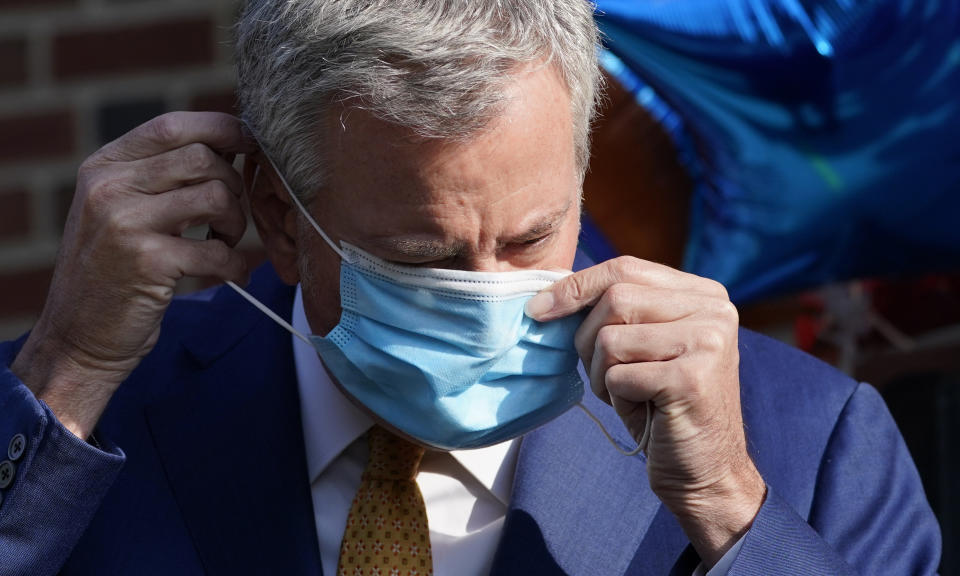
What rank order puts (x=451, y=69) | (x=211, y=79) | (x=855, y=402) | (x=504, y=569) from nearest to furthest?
(x=451, y=69) → (x=504, y=569) → (x=855, y=402) → (x=211, y=79)

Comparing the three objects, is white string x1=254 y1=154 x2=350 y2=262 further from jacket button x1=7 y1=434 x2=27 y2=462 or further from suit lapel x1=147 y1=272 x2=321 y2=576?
jacket button x1=7 y1=434 x2=27 y2=462

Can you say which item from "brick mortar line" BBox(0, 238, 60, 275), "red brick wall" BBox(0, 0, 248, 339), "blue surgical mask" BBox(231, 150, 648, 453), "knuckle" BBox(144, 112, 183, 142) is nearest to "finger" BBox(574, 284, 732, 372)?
"blue surgical mask" BBox(231, 150, 648, 453)

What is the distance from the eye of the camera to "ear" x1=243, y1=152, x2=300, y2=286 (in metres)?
2.04

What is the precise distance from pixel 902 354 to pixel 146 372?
1639mm

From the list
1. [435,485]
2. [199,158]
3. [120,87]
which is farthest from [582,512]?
[120,87]

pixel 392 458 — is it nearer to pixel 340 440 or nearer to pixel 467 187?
pixel 340 440

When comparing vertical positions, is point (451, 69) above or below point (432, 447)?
above

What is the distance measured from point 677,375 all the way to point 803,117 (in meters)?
0.80

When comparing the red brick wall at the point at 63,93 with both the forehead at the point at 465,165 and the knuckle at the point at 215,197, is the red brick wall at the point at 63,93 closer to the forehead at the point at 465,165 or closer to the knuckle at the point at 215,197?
the knuckle at the point at 215,197

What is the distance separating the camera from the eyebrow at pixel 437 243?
182 centimetres

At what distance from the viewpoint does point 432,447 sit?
190 cm

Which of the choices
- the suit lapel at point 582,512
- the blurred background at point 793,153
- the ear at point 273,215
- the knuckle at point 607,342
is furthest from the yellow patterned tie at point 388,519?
the blurred background at point 793,153

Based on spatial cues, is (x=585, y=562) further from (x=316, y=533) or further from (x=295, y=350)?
(x=295, y=350)

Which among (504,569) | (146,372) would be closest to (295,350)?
(146,372)
